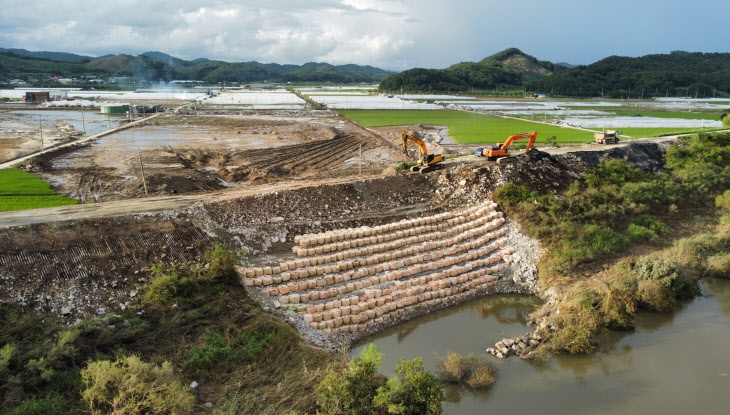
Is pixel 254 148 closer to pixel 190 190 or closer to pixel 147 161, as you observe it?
pixel 147 161

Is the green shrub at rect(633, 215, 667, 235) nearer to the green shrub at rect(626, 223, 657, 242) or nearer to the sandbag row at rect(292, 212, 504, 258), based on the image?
the green shrub at rect(626, 223, 657, 242)

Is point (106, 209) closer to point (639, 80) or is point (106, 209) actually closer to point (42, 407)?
point (42, 407)

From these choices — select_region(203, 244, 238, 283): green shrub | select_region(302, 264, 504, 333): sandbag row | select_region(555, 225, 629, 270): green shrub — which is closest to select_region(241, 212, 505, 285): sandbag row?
select_region(203, 244, 238, 283): green shrub

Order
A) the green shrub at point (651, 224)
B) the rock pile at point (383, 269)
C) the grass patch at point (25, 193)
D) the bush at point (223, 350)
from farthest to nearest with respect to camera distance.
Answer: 1. the green shrub at point (651, 224)
2. the grass patch at point (25, 193)
3. the rock pile at point (383, 269)
4. the bush at point (223, 350)

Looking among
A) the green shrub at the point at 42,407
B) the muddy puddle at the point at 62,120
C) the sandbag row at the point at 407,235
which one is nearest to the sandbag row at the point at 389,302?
the sandbag row at the point at 407,235

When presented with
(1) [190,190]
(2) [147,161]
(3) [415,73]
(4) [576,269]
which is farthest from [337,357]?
(3) [415,73]

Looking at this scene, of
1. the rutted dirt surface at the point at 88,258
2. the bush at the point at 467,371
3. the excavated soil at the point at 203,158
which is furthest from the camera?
the excavated soil at the point at 203,158

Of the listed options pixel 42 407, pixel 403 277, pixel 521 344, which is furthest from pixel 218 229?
pixel 521 344

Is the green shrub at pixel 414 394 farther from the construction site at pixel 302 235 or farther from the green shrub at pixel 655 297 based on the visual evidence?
the green shrub at pixel 655 297
